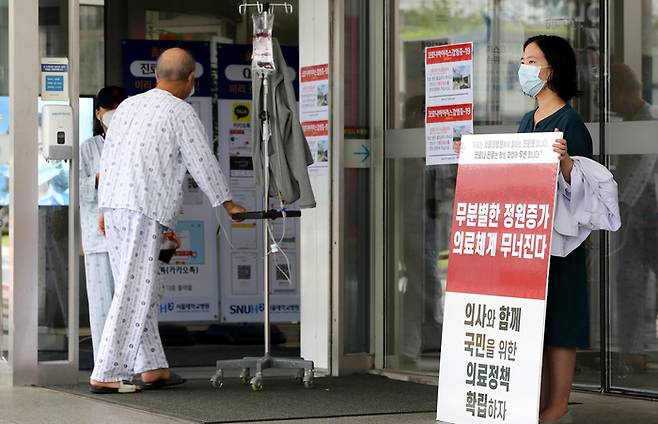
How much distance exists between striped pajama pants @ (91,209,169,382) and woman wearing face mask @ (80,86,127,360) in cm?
57

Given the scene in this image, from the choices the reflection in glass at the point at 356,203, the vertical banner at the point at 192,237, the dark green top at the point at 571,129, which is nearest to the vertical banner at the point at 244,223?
the vertical banner at the point at 192,237

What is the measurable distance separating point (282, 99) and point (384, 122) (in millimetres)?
934

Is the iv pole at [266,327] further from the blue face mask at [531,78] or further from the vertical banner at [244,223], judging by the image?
the vertical banner at [244,223]

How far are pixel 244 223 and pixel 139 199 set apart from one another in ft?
10.9

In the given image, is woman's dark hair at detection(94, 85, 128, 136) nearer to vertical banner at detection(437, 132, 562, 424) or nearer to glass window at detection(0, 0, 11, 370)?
glass window at detection(0, 0, 11, 370)

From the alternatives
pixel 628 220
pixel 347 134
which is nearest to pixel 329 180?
pixel 347 134

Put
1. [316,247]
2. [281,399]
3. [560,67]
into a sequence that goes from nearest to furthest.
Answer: [560,67], [281,399], [316,247]

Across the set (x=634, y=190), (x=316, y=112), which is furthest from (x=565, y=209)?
(x=316, y=112)

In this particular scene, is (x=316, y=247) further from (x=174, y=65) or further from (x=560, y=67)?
(x=560, y=67)

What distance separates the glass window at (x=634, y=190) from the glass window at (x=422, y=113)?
0.44 ft

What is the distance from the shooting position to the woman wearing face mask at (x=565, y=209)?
533 cm

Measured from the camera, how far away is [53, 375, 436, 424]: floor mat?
20.2 ft

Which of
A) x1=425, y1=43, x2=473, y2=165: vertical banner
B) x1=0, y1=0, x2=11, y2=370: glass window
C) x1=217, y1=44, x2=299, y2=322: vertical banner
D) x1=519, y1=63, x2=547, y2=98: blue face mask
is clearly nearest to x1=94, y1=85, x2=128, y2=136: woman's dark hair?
x1=0, y1=0, x2=11, y2=370: glass window

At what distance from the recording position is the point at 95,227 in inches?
294
